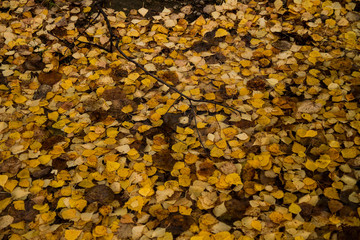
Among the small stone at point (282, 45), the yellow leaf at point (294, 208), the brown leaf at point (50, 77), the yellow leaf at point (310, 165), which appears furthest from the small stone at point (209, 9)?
the yellow leaf at point (294, 208)

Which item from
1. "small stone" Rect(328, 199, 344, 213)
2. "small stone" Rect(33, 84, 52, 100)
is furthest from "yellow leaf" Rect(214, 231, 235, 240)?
"small stone" Rect(33, 84, 52, 100)

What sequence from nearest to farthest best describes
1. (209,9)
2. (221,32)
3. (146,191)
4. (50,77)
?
1. (146,191)
2. (50,77)
3. (221,32)
4. (209,9)

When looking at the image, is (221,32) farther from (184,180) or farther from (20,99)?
(20,99)

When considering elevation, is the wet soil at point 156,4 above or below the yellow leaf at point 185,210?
above

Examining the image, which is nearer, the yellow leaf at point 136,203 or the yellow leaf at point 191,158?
the yellow leaf at point 136,203

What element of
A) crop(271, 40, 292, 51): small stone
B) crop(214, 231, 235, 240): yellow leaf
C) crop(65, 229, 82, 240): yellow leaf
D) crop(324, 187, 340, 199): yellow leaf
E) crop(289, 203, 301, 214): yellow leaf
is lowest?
crop(65, 229, 82, 240): yellow leaf

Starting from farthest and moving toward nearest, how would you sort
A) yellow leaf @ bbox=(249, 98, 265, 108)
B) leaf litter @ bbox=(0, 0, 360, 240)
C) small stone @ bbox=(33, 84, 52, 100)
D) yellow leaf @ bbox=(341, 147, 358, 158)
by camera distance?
small stone @ bbox=(33, 84, 52, 100) < yellow leaf @ bbox=(249, 98, 265, 108) < yellow leaf @ bbox=(341, 147, 358, 158) < leaf litter @ bbox=(0, 0, 360, 240)

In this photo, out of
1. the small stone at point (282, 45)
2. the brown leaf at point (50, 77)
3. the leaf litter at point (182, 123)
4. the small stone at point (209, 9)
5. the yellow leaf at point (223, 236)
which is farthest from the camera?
the small stone at point (209, 9)

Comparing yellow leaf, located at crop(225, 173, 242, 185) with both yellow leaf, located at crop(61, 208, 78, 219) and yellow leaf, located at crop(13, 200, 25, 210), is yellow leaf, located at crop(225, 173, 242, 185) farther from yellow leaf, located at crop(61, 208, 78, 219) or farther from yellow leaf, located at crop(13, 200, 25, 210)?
yellow leaf, located at crop(13, 200, 25, 210)

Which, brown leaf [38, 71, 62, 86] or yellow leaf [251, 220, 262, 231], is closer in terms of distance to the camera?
yellow leaf [251, 220, 262, 231]

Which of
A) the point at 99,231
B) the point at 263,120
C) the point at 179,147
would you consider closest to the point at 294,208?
the point at 263,120

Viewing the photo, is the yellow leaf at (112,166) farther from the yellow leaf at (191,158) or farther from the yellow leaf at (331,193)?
the yellow leaf at (331,193)

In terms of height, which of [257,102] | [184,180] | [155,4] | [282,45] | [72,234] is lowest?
[72,234]

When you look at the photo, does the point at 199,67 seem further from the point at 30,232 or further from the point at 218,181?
the point at 30,232
